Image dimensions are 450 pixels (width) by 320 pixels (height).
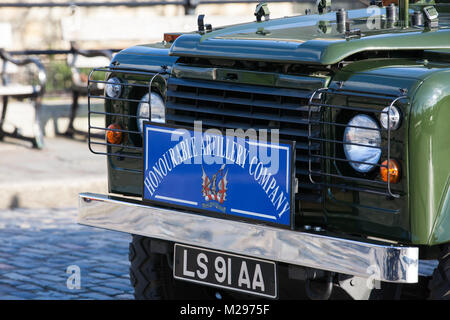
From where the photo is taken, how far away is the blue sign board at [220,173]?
3594mm

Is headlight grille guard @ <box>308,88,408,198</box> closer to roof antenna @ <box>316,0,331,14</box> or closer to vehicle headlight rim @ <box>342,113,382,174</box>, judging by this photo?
vehicle headlight rim @ <box>342,113,382,174</box>

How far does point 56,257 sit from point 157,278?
1669 millimetres

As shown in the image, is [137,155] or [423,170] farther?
[137,155]

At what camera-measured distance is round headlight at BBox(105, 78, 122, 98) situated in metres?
4.47

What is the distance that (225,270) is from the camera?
3893 millimetres

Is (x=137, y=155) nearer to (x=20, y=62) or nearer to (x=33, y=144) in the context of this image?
(x=33, y=144)

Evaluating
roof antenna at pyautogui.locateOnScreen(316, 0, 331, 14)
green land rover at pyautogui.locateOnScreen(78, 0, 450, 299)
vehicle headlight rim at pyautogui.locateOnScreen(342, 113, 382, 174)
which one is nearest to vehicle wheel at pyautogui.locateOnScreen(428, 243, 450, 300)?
green land rover at pyautogui.locateOnScreen(78, 0, 450, 299)

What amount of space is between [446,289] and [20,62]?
721 cm

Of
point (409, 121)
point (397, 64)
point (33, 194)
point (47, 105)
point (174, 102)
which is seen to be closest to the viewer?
point (409, 121)

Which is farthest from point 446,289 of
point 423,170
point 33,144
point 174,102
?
point 33,144

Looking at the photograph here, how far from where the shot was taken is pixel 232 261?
3.86 metres

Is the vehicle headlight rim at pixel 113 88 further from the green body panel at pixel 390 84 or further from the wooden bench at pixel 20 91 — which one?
the wooden bench at pixel 20 91

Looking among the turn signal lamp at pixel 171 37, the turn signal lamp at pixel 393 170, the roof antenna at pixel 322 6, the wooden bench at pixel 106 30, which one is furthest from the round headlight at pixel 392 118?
the wooden bench at pixel 106 30

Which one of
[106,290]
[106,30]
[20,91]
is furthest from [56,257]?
[106,30]
